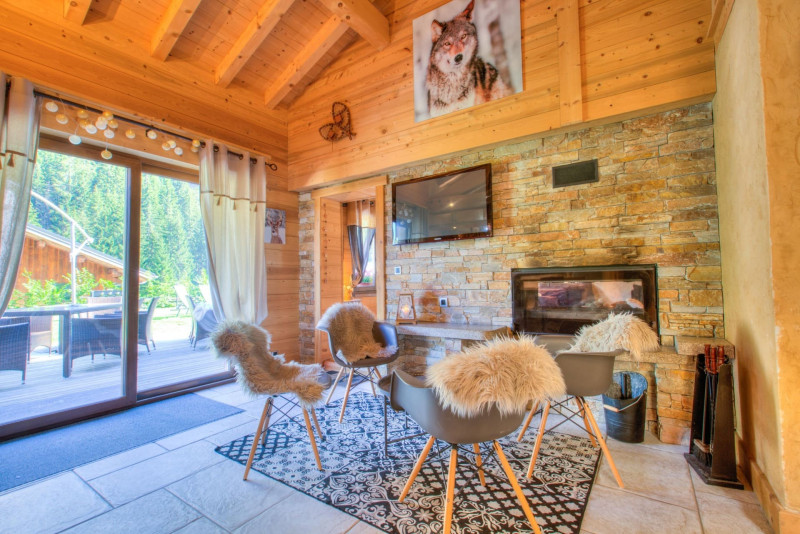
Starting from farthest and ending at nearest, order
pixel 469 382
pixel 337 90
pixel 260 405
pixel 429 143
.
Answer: pixel 337 90 → pixel 429 143 → pixel 260 405 → pixel 469 382

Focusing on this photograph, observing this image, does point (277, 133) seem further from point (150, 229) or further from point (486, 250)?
point (486, 250)

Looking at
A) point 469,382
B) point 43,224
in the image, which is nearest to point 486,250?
point 469,382

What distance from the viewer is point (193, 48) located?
3656 millimetres

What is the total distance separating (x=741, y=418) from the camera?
2.14 meters

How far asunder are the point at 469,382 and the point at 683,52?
2751mm

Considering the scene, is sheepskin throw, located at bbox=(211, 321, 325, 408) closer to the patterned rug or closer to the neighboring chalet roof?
Answer: the patterned rug

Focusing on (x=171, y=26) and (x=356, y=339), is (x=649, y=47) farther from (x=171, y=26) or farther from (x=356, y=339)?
(x=171, y=26)

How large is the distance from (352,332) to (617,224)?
7.92ft

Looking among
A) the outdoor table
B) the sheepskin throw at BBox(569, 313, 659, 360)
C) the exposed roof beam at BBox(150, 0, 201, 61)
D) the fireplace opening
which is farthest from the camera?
the exposed roof beam at BBox(150, 0, 201, 61)

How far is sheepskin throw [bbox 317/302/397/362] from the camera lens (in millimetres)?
3209

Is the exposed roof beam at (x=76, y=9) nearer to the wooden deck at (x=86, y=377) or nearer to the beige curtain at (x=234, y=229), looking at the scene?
the beige curtain at (x=234, y=229)

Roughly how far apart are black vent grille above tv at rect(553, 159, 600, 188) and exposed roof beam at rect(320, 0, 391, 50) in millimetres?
2309

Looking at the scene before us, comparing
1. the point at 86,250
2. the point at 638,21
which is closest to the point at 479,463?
the point at 638,21

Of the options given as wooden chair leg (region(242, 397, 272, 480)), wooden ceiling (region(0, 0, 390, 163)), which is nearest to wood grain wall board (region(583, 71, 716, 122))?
wooden ceiling (region(0, 0, 390, 163))
